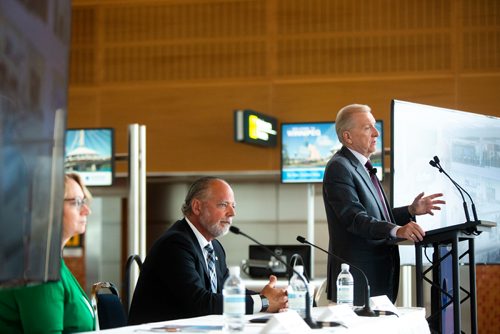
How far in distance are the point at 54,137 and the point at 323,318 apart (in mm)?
1851

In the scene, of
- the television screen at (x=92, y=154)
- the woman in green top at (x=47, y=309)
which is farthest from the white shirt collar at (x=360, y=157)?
the television screen at (x=92, y=154)

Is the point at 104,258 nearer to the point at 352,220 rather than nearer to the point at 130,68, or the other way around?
the point at 130,68

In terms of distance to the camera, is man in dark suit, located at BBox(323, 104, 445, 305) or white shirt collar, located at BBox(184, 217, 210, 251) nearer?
white shirt collar, located at BBox(184, 217, 210, 251)

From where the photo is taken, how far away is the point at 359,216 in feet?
12.2

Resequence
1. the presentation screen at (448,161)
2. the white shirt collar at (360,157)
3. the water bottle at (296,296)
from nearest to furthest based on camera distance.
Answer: the water bottle at (296,296), the white shirt collar at (360,157), the presentation screen at (448,161)

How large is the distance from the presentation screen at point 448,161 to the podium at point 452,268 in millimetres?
574

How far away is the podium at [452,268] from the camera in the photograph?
3549 millimetres

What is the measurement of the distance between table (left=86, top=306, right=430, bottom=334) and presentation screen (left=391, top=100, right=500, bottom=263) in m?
1.30

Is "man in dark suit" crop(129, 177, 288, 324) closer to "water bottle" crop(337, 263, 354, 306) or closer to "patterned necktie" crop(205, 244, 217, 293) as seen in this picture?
"patterned necktie" crop(205, 244, 217, 293)

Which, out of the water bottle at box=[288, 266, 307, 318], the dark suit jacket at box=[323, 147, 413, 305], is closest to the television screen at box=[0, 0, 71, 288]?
the water bottle at box=[288, 266, 307, 318]

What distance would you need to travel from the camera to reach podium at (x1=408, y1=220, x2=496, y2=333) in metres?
3.55

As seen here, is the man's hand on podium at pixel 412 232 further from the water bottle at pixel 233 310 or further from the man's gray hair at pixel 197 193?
the water bottle at pixel 233 310

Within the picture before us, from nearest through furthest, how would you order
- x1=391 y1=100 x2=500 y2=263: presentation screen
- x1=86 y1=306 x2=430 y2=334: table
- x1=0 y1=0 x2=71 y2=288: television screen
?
x1=0 y1=0 x2=71 y2=288: television screen < x1=86 y1=306 x2=430 y2=334: table < x1=391 y1=100 x2=500 y2=263: presentation screen

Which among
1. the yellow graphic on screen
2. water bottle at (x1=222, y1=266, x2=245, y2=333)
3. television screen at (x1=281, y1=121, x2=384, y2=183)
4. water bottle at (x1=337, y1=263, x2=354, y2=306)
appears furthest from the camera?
the yellow graphic on screen
